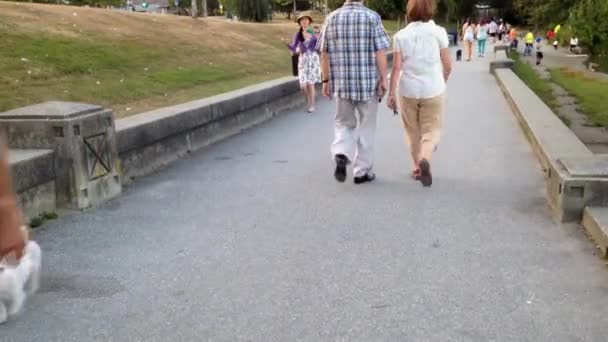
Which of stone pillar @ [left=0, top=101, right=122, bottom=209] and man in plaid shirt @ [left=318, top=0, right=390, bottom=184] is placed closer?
stone pillar @ [left=0, top=101, right=122, bottom=209]

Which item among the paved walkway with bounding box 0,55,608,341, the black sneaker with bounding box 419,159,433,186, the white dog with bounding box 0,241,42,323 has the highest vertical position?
the white dog with bounding box 0,241,42,323

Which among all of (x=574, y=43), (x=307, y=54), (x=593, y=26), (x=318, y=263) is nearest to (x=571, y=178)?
(x=318, y=263)

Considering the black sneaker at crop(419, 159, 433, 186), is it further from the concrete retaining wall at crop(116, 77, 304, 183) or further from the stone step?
the concrete retaining wall at crop(116, 77, 304, 183)

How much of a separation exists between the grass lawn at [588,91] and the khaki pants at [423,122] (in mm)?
7653

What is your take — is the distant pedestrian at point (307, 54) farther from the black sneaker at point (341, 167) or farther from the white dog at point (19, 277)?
the white dog at point (19, 277)

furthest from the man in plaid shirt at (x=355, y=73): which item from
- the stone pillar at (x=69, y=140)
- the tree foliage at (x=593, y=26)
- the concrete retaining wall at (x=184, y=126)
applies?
the tree foliage at (x=593, y=26)

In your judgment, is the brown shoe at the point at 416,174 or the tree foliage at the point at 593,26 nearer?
the brown shoe at the point at 416,174

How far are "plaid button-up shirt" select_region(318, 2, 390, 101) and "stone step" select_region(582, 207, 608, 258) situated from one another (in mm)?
2414

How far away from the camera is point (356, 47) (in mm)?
6891

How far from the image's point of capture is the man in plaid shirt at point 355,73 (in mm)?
6875

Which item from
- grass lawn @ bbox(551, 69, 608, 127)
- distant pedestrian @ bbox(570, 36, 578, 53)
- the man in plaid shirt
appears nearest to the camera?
the man in plaid shirt

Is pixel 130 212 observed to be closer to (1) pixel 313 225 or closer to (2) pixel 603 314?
(1) pixel 313 225

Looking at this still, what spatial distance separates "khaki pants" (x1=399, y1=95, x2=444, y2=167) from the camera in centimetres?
696

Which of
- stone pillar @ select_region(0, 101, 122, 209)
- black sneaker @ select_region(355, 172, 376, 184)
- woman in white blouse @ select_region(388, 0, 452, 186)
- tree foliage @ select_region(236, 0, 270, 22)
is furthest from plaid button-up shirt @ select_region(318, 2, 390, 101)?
tree foliage @ select_region(236, 0, 270, 22)
